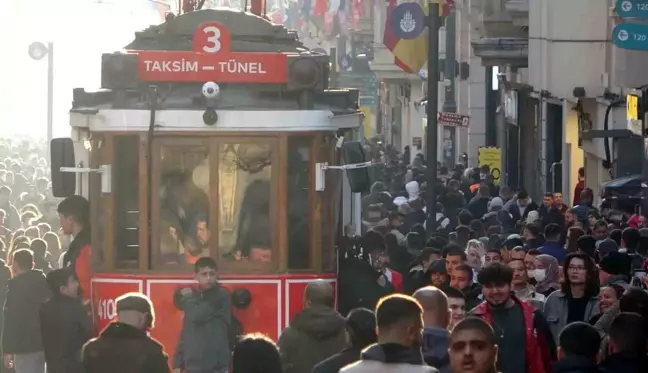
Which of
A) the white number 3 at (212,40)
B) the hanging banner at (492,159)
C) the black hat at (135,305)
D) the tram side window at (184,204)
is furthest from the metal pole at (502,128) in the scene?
the black hat at (135,305)

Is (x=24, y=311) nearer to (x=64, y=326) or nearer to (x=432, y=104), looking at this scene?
(x=64, y=326)

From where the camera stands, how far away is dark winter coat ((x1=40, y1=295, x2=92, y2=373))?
12352 mm

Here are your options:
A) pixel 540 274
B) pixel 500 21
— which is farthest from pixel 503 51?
pixel 540 274

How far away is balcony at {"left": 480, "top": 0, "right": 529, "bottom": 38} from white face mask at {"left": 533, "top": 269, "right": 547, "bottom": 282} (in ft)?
76.3

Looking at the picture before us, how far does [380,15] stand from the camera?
5788 centimetres

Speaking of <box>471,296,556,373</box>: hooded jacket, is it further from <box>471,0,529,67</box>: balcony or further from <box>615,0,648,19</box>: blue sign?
<box>471,0,529,67</box>: balcony

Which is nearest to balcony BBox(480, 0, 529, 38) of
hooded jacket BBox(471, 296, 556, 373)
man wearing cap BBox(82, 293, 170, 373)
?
hooded jacket BBox(471, 296, 556, 373)

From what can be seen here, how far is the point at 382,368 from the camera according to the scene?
8281 mm

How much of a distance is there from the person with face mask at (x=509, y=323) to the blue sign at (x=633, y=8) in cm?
672

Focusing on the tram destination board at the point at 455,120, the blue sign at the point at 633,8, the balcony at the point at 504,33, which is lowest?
the tram destination board at the point at 455,120

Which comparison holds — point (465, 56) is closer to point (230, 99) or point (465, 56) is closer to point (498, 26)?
point (498, 26)

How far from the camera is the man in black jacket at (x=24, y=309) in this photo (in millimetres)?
14109

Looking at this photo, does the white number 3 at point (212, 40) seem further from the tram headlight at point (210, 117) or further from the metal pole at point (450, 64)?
the metal pole at point (450, 64)

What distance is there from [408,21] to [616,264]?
544 inches
